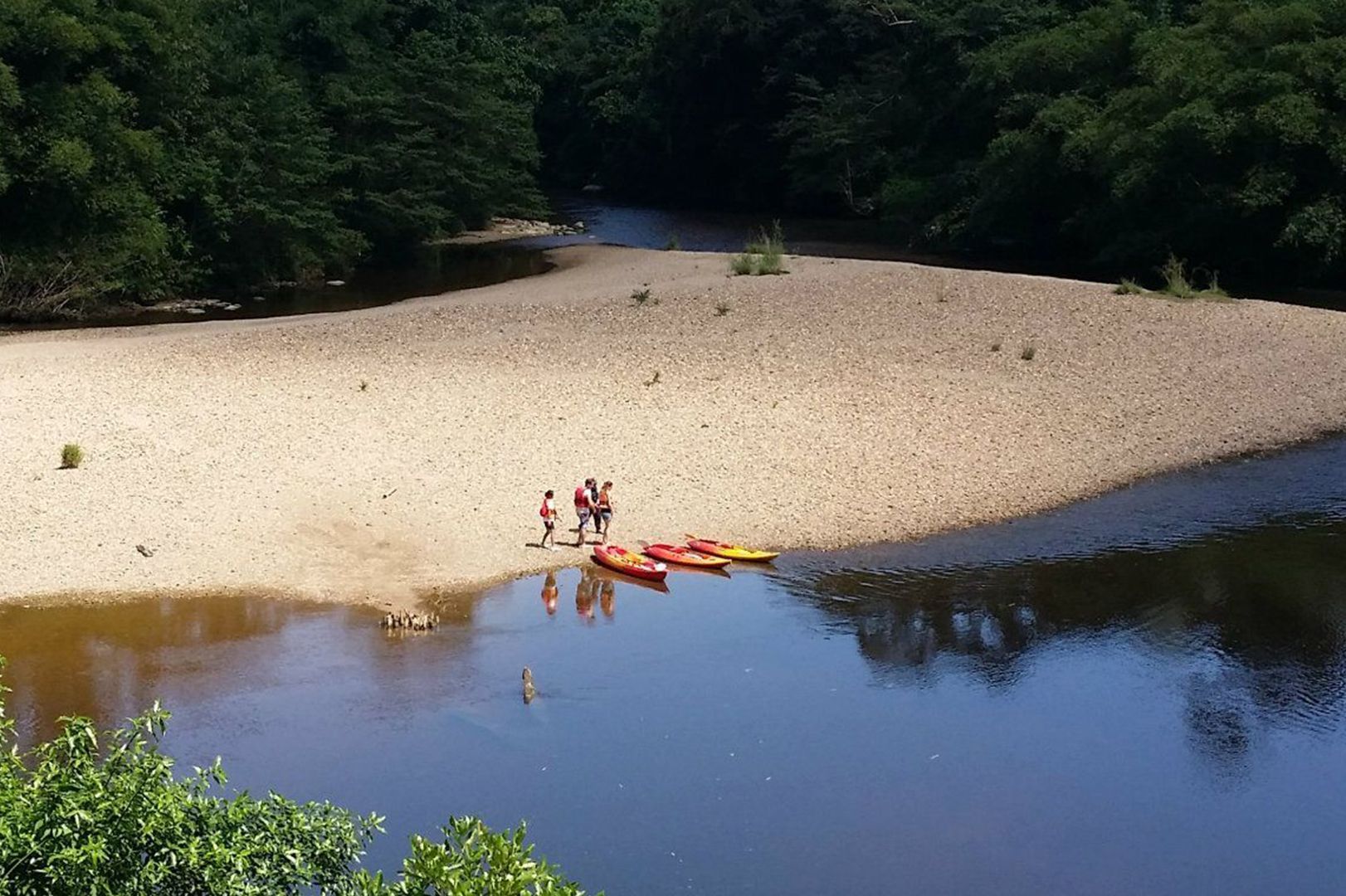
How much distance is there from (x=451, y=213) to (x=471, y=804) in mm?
43211

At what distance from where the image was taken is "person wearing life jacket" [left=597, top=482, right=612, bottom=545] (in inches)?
846

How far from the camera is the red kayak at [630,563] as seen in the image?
20.7 metres

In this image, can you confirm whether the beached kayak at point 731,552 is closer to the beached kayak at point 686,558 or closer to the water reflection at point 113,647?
the beached kayak at point 686,558

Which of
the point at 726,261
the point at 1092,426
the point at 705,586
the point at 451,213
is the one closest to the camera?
the point at 705,586

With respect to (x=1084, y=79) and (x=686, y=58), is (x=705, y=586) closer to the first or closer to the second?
(x=1084, y=79)

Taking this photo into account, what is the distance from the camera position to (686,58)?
7206cm

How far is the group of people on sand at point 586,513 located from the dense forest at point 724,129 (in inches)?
826

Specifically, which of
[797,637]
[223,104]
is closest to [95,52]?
[223,104]

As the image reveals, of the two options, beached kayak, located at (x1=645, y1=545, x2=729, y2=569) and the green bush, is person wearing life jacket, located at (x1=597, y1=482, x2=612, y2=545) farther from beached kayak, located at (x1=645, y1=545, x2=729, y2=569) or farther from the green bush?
the green bush

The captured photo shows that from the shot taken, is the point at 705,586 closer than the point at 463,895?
No

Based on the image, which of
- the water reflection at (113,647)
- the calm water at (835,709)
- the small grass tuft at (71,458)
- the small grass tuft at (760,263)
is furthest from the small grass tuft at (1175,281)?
the small grass tuft at (71,458)

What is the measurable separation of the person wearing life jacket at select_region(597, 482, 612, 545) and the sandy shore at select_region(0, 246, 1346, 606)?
267 mm

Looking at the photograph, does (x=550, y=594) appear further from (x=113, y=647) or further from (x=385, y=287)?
(x=385, y=287)

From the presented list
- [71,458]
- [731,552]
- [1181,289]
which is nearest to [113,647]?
[71,458]
